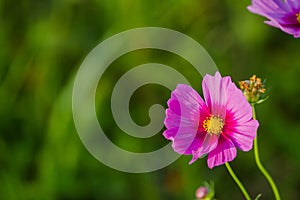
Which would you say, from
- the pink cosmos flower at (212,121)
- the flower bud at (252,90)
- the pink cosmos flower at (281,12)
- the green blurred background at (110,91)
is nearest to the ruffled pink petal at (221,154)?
the pink cosmos flower at (212,121)

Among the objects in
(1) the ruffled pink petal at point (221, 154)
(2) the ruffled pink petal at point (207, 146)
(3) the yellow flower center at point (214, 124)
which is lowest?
(1) the ruffled pink petal at point (221, 154)

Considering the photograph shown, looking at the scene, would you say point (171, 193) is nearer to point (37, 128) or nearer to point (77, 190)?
point (77, 190)

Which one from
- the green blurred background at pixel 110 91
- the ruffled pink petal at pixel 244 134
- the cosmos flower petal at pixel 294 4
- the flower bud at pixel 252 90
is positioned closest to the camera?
the ruffled pink petal at pixel 244 134

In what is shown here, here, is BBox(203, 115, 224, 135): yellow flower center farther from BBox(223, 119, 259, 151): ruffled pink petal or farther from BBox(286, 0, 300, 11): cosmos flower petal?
BBox(286, 0, 300, 11): cosmos flower petal

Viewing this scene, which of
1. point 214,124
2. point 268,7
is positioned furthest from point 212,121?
point 268,7

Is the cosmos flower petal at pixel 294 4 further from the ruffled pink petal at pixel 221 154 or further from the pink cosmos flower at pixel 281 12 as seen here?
the ruffled pink petal at pixel 221 154

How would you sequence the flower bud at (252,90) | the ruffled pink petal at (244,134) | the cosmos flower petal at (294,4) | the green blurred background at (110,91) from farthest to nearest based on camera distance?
the green blurred background at (110,91) → the cosmos flower petal at (294,4) → the flower bud at (252,90) → the ruffled pink petal at (244,134)

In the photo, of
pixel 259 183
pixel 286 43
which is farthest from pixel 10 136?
pixel 286 43

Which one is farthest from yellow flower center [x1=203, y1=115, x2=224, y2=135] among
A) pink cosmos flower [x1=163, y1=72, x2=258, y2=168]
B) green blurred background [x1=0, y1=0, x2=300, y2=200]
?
green blurred background [x1=0, y1=0, x2=300, y2=200]
